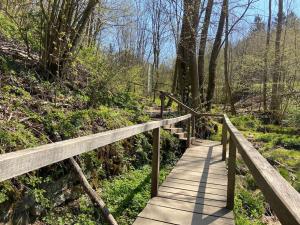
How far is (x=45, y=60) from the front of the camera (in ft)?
23.9

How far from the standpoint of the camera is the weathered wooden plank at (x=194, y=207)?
4371 mm

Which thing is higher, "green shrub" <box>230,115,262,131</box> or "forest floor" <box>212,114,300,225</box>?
"green shrub" <box>230,115,262,131</box>

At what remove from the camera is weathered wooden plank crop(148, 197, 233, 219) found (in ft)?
14.3

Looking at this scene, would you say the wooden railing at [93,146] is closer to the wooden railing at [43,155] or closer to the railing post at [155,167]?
the wooden railing at [43,155]

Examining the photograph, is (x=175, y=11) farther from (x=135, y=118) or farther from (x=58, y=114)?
(x=58, y=114)

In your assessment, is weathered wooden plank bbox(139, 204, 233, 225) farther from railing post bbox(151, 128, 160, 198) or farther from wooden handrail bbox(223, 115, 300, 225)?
wooden handrail bbox(223, 115, 300, 225)

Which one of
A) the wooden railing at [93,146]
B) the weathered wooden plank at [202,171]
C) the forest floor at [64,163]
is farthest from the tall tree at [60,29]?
the wooden railing at [93,146]

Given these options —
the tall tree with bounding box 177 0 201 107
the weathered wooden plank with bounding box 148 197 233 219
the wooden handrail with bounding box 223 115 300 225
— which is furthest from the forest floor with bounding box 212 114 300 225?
the wooden handrail with bounding box 223 115 300 225

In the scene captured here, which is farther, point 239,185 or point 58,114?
point 239,185

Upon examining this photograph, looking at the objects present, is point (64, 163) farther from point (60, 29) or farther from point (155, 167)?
point (60, 29)

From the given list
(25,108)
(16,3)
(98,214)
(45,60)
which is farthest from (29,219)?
(16,3)

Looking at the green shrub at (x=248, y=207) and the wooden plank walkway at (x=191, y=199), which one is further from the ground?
the wooden plank walkway at (x=191, y=199)

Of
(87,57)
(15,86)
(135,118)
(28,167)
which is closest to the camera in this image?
(28,167)

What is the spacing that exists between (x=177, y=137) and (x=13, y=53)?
4.85 meters
